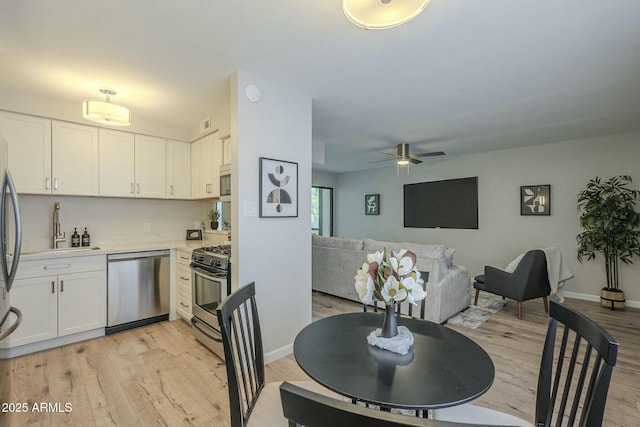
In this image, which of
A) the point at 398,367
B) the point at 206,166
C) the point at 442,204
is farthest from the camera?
the point at 442,204

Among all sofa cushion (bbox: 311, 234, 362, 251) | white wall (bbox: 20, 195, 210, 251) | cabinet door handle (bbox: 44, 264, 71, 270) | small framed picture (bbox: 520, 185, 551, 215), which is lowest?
cabinet door handle (bbox: 44, 264, 71, 270)

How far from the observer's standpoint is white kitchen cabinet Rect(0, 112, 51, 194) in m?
2.85

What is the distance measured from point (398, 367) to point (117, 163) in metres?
3.78

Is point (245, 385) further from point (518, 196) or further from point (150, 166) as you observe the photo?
point (518, 196)

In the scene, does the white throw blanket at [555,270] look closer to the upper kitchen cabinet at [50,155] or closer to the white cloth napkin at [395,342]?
the white cloth napkin at [395,342]

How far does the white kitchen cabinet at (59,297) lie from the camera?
2.66 m

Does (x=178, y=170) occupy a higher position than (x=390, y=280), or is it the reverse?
(x=178, y=170)

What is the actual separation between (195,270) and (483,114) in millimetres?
3700

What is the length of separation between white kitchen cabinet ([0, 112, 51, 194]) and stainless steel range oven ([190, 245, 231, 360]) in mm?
1714

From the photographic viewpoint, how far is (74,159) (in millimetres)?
3211

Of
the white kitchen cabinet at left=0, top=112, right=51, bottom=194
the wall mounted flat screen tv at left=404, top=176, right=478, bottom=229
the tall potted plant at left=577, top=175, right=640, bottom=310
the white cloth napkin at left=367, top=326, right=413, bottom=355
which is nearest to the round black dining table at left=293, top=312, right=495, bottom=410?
the white cloth napkin at left=367, top=326, right=413, bottom=355

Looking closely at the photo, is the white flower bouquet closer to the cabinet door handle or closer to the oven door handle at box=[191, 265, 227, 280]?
the oven door handle at box=[191, 265, 227, 280]

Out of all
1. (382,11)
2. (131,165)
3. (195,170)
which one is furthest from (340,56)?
(131,165)

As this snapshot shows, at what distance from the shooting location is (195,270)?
3.09 meters
